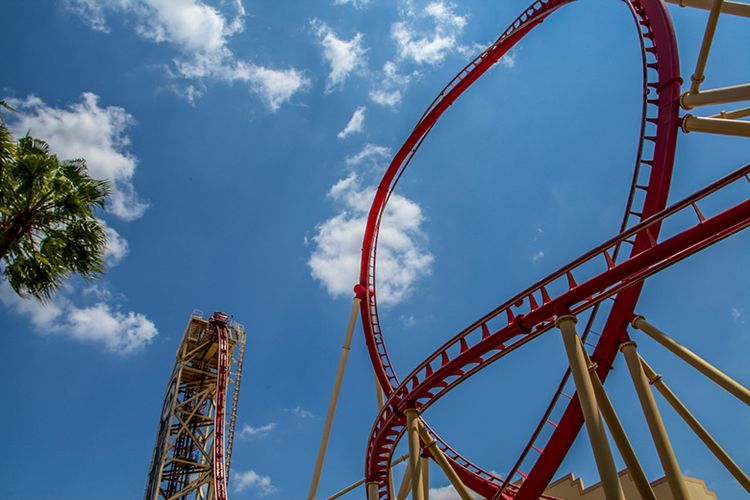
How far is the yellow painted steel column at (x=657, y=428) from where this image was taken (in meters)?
6.57

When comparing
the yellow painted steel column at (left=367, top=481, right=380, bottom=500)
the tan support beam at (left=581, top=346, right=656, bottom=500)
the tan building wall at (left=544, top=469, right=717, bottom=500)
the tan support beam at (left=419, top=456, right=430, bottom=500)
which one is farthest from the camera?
the yellow painted steel column at (left=367, top=481, right=380, bottom=500)

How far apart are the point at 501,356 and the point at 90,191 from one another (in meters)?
6.81

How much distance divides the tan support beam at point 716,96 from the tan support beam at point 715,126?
22cm

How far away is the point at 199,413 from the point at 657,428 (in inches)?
815

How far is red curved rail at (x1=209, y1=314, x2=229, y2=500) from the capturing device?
2127cm

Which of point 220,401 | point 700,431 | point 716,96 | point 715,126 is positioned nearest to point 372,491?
point 700,431

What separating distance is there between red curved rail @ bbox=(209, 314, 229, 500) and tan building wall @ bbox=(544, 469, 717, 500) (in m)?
12.9

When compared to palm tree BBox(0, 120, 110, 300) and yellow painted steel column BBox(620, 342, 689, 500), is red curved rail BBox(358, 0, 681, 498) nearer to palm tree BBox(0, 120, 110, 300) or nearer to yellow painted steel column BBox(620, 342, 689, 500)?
yellow painted steel column BBox(620, 342, 689, 500)

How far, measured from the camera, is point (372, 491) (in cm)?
1250

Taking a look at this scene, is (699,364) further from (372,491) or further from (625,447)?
(372,491)

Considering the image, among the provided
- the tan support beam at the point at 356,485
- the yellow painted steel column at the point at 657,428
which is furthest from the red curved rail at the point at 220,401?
the yellow painted steel column at the point at 657,428

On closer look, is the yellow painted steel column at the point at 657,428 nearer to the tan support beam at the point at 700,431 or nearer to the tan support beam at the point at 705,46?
the tan support beam at the point at 700,431

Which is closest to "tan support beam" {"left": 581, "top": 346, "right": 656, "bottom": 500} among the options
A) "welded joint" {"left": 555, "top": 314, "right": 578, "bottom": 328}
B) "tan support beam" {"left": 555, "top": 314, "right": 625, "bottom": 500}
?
"tan support beam" {"left": 555, "top": 314, "right": 625, "bottom": 500}

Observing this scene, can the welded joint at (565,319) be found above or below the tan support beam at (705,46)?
below
